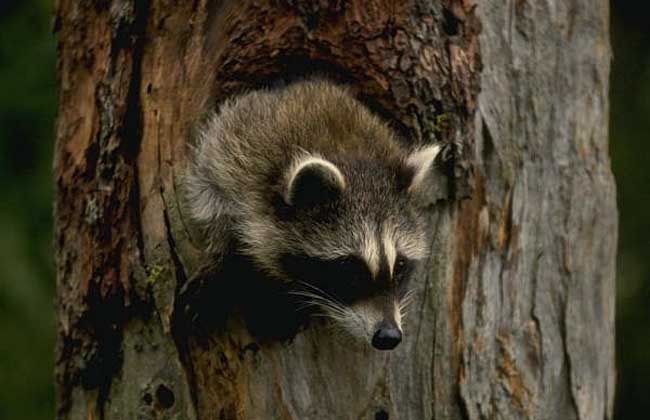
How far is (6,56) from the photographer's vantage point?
22.1 ft

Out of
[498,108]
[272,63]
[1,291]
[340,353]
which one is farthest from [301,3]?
[1,291]

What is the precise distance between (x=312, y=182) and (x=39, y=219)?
3.09 meters

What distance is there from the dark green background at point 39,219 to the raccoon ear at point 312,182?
2.65 meters

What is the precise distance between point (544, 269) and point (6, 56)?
148 inches

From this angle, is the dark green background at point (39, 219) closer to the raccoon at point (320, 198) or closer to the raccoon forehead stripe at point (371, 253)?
the raccoon at point (320, 198)

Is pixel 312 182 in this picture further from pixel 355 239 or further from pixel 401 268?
pixel 401 268

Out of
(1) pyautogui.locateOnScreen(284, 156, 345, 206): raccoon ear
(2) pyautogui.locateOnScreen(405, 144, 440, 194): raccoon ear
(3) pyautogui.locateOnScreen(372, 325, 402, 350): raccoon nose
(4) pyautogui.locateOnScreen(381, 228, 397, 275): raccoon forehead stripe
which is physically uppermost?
(2) pyautogui.locateOnScreen(405, 144, 440, 194): raccoon ear

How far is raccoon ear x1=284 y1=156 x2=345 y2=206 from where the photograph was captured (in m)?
4.03

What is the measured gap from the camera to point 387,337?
390cm

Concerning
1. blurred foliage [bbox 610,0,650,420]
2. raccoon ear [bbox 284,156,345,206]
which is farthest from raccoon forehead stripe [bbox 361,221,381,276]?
blurred foliage [bbox 610,0,650,420]

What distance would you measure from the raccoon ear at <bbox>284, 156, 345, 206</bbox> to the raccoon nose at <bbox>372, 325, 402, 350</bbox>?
1.78 ft

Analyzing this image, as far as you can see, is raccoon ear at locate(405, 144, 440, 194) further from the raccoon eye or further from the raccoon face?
the raccoon eye

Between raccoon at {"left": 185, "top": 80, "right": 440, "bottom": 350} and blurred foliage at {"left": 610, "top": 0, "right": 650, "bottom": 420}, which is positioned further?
blurred foliage at {"left": 610, "top": 0, "right": 650, "bottom": 420}

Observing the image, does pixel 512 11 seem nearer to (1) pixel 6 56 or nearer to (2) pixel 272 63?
(2) pixel 272 63
